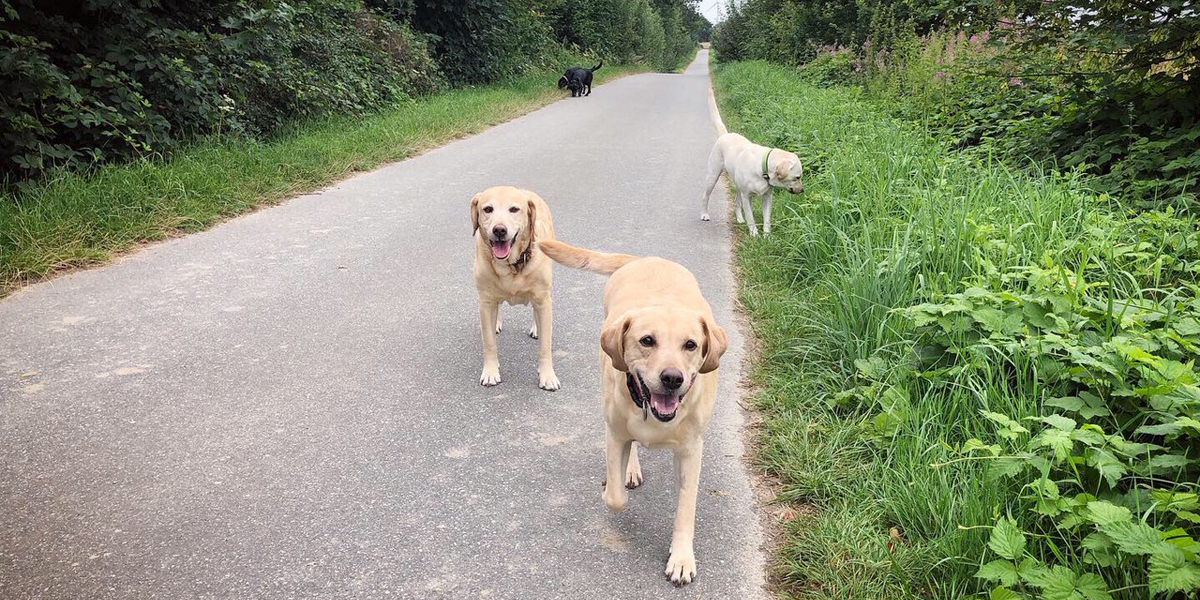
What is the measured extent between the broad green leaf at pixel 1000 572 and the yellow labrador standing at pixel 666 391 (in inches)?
35.5

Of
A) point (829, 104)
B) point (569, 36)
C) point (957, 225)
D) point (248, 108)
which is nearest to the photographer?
point (957, 225)

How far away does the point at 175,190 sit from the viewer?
271 inches

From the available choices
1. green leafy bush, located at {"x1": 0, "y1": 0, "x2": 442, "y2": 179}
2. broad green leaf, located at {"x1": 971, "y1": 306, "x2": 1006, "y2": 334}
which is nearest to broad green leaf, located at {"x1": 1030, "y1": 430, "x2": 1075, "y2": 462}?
broad green leaf, located at {"x1": 971, "y1": 306, "x2": 1006, "y2": 334}

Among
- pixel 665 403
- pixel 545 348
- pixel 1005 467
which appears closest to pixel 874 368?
pixel 1005 467

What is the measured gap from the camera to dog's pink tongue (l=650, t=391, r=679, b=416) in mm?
2479

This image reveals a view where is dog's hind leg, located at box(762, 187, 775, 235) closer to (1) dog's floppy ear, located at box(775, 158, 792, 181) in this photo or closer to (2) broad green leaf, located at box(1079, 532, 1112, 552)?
(1) dog's floppy ear, located at box(775, 158, 792, 181)

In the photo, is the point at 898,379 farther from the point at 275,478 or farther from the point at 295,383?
the point at 295,383

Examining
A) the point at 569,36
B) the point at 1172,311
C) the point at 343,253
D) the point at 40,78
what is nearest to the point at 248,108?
the point at 40,78

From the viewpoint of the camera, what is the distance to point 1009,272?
393 centimetres

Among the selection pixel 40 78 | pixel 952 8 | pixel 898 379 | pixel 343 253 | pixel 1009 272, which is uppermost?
pixel 952 8

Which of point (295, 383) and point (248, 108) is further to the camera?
point (248, 108)

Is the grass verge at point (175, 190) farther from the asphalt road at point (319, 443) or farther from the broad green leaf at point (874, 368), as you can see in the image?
the broad green leaf at point (874, 368)

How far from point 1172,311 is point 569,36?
35.7 m

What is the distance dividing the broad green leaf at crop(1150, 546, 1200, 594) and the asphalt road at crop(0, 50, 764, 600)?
3.61 feet
